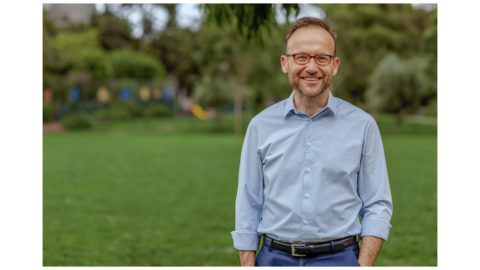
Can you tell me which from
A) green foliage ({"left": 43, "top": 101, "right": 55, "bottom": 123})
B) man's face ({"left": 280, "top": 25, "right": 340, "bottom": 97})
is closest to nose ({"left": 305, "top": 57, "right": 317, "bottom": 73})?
man's face ({"left": 280, "top": 25, "right": 340, "bottom": 97})

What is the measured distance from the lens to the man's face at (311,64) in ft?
7.43

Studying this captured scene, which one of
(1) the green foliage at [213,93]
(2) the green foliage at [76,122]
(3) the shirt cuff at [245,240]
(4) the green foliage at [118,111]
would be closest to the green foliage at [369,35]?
(1) the green foliage at [213,93]

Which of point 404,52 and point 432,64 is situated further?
point 404,52

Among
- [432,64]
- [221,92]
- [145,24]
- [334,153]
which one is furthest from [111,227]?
[145,24]

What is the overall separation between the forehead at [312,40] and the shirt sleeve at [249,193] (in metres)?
0.39

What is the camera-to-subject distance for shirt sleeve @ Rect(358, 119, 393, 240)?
90.4 inches

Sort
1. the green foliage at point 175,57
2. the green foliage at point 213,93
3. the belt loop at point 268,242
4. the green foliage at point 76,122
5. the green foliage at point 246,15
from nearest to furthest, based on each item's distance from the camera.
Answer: the belt loop at point 268,242
the green foliage at point 246,15
the green foliage at point 76,122
the green foliage at point 213,93
the green foliage at point 175,57

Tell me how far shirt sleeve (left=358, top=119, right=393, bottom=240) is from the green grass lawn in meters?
3.78

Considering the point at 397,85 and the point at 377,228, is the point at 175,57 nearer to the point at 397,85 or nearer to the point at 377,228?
the point at 397,85

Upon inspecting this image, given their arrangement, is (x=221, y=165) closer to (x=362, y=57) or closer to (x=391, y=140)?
(x=391, y=140)

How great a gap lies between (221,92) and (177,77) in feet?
51.3

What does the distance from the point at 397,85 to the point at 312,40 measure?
2488cm

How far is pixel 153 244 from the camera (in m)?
6.75

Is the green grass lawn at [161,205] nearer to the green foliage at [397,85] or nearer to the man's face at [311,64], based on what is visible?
the man's face at [311,64]
